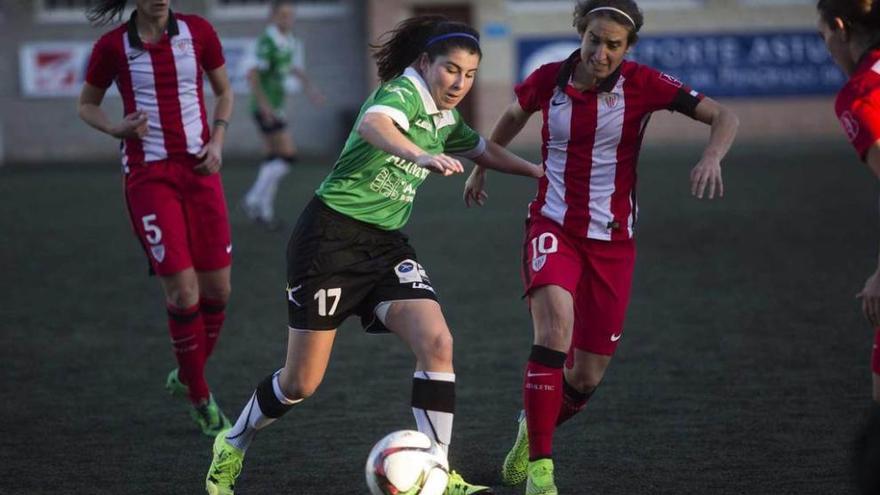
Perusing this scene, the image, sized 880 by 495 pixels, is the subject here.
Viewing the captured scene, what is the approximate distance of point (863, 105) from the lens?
389 centimetres

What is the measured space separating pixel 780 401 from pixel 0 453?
3.62 metres

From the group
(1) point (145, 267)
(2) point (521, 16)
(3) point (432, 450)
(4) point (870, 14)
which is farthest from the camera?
(2) point (521, 16)

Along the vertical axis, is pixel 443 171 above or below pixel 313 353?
above

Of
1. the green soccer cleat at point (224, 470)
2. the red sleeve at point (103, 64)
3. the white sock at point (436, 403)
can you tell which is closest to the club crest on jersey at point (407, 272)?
the white sock at point (436, 403)

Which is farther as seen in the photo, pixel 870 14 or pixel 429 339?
pixel 429 339

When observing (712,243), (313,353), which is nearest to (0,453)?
(313,353)

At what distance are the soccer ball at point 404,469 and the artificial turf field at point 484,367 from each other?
2.23 ft

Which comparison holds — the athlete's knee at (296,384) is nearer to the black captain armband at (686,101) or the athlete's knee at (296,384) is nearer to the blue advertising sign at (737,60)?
the black captain armband at (686,101)

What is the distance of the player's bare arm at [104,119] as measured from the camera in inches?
Answer: 233

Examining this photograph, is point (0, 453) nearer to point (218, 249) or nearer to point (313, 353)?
point (218, 249)

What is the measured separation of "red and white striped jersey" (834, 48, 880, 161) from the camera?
3881 mm

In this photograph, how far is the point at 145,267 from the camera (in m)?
11.3

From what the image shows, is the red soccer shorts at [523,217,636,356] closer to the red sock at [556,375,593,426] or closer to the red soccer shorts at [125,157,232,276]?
the red sock at [556,375,593,426]

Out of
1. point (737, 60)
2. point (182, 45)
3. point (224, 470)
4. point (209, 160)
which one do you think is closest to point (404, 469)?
point (224, 470)
